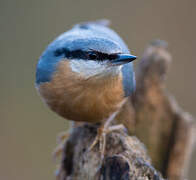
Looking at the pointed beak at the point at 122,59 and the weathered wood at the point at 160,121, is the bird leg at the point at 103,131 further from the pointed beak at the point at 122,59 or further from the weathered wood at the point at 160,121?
the pointed beak at the point at 122,59

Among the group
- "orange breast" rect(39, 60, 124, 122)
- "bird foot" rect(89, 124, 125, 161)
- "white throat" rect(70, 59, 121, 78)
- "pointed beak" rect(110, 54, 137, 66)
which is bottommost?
"bird foot" rect(89, 124, 125, 161)

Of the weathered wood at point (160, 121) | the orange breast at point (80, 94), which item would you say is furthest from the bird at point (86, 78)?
the weathered wood at point (160, 121)

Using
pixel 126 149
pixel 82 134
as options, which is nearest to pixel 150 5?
pixel 82 134

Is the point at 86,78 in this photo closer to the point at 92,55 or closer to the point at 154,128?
the point at 92,55

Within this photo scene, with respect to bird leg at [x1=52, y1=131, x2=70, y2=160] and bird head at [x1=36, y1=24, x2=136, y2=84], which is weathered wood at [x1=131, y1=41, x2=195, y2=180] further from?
bird head at [x1=36, y1=24, x2=136, y2=84]

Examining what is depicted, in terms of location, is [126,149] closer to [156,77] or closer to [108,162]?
[108,162]

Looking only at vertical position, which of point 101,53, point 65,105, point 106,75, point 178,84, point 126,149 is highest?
point 101,53

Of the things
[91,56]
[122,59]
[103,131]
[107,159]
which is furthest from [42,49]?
[107,159]

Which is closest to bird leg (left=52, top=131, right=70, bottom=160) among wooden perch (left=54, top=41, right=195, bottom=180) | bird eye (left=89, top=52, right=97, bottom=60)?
wooden perch (left=54, top=41, right=195, bottom=180)

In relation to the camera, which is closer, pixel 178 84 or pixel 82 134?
pixel 82 134
